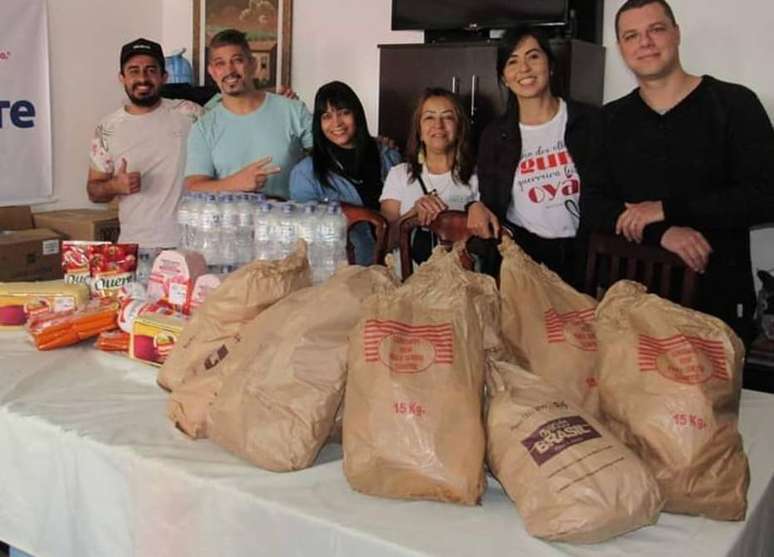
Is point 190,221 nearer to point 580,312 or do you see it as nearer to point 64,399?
point 64,399

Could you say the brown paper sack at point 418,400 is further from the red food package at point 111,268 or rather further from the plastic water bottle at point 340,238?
the red food package at point 111,268

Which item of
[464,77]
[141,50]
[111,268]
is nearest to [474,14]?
[464,77]

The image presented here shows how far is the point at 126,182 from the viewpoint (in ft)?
10.3

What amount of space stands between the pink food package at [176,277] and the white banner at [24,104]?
2702 millimetres

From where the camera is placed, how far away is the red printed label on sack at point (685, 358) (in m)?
1.18

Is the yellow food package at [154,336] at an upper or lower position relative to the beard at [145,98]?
lower

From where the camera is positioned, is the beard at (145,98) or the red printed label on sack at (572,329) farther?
the beard at (145,98)

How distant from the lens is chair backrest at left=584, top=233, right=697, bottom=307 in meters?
2.01

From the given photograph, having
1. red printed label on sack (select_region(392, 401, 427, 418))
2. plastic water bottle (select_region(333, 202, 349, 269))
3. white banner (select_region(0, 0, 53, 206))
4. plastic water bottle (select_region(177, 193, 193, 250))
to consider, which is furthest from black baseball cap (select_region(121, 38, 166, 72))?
red printed label on sack (select_region(392, 401, 427, 418))

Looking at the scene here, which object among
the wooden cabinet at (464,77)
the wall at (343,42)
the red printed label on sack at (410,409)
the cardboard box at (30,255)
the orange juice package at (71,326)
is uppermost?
the wall at (343,42)

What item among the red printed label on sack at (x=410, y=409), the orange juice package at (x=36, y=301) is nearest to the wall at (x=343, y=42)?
the orange juice package at (x=36, y=301)

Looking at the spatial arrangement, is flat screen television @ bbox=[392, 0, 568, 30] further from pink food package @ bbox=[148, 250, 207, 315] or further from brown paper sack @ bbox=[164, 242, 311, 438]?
brown paper sack @ bbox=[164, 242, 311, 438]

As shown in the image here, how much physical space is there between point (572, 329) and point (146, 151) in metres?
2.46

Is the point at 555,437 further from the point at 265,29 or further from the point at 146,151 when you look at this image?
the point at 265,29
